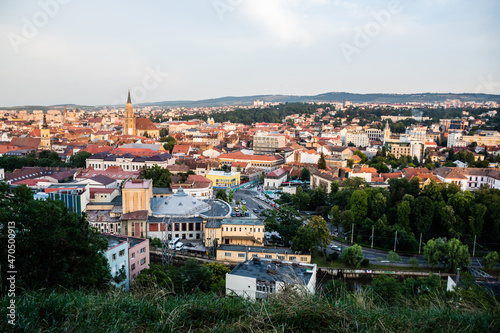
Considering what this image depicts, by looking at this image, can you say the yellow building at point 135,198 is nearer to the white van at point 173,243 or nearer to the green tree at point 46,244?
the white van at point 173,243

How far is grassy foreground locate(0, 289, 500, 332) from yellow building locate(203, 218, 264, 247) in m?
7.94

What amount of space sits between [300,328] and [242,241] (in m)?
8.29

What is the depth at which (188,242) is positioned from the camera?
1071 cm

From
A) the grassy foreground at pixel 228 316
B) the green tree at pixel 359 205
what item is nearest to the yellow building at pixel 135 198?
the green tree at pixel 359 205

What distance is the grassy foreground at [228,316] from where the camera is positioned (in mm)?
1910

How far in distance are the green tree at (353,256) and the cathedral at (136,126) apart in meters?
29.6

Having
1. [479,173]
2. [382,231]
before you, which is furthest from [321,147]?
[382,231]

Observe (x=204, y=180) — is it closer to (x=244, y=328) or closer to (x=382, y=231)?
(x=382, y=231)

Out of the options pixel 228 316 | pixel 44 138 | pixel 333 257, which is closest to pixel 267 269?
pixel 333 257

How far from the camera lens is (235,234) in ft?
33.3

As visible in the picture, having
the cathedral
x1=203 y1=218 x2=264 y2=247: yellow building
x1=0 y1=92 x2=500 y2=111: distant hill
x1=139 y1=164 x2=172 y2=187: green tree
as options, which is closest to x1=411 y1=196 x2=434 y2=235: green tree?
x1=203 y1=218 x2=264 y2=247: yellow building

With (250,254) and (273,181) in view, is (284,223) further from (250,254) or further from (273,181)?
(273,181)

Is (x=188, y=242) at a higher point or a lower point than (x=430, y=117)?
lower

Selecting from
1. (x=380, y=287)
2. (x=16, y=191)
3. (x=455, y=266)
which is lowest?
(x=455, y=266)
